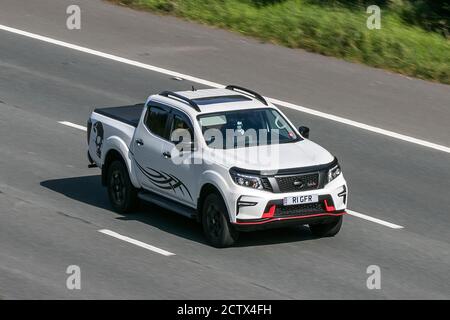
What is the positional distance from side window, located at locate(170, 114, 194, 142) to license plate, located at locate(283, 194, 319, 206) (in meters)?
1.72

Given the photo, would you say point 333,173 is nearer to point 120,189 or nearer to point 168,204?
point 168,204

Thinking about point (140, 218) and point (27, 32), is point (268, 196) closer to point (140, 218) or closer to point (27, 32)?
point (140, 218)

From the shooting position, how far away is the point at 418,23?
85.4 ft

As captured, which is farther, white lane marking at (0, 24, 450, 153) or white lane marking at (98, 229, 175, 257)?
white lane marking at (0, 24, 450, 153)

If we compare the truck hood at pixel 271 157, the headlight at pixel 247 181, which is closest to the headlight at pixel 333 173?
the truck hood at pixel 271 157

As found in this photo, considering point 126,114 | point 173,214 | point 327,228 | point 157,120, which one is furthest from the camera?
point 126,114

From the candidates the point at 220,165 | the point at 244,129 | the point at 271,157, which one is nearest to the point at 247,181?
the point at 220,165

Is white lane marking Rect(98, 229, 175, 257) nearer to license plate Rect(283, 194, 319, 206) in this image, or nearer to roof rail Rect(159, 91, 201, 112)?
license plate Rect(283, 194, 319, 206)

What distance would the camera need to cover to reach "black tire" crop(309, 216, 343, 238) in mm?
16255

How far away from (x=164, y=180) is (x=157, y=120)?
938mm

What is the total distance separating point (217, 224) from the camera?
621 inches

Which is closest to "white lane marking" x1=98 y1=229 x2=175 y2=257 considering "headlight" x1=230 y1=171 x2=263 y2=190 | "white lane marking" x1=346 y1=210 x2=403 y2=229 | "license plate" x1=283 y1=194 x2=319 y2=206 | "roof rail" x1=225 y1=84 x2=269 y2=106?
"headlight" x1=230 y1=171 x2=263 y2=190
